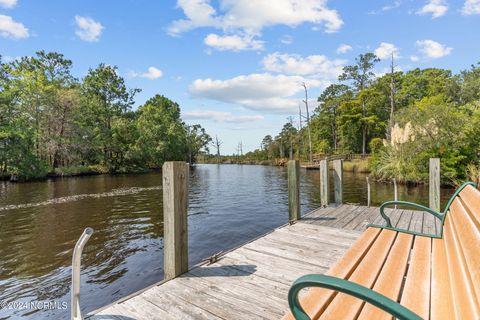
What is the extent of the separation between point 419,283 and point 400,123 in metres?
18.1

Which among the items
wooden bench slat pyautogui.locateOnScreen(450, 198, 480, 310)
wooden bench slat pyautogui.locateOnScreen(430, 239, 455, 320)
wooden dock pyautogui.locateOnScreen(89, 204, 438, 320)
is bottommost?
wooden dock pyautogui.locateOnScreen(89, 204, 438, 320)

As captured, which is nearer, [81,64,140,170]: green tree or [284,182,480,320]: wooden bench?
[284,182,480,320]: wooden bench

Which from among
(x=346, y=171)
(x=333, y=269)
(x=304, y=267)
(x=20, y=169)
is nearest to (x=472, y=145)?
(x=346, y=171)

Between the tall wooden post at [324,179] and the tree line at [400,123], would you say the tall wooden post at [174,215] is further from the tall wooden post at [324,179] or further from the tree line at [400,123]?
the tree line at [400,123]

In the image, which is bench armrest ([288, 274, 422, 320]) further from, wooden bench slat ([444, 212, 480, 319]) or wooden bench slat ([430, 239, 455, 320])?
wooden bench slat ([430, 239, 455, 320])

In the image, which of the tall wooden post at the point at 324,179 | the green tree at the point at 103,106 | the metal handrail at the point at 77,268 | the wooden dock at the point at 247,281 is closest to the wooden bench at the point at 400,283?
the wooden dock at the point at 247,281

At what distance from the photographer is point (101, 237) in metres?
7.13

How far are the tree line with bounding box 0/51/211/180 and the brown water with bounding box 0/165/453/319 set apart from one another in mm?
9840

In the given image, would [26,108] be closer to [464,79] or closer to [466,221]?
[466,221]

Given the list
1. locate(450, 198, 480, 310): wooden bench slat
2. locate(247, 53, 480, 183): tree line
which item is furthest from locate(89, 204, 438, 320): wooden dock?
locate(247, 53, 480, 183): tree line

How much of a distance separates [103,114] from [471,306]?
36634 mm

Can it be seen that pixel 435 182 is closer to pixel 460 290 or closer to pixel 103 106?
pixel 460 290

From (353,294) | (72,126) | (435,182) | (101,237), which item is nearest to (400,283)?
(353,294)

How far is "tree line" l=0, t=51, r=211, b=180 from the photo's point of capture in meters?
21.3
